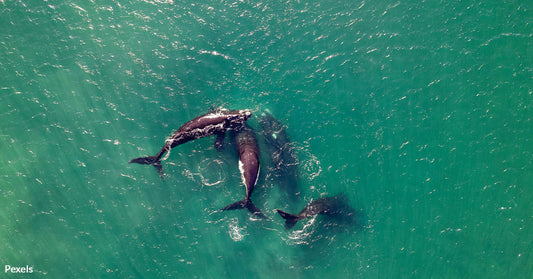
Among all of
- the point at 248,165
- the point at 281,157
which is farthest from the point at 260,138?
the point at 248,165

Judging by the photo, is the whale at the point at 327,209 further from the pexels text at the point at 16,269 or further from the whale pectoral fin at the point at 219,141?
the pexels text at the point at 16,269

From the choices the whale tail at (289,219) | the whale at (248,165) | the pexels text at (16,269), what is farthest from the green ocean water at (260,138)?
the whale at (248,165)

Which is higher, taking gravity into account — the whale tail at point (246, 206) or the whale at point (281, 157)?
the whale at point (281, 157)

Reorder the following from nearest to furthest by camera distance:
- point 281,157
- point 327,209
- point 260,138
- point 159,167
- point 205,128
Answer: point 159,167 → point 327,209 → point 205,128 → point 281,157 → point 260,138

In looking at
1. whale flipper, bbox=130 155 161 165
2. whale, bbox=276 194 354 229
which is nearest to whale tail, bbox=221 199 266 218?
whale, bbox=276 194 354 229

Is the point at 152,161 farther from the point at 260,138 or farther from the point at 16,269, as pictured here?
the point at 16,269

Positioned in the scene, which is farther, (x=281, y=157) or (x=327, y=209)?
(x=281, y=157)

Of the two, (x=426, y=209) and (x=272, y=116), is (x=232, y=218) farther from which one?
(x=426, y=209)
